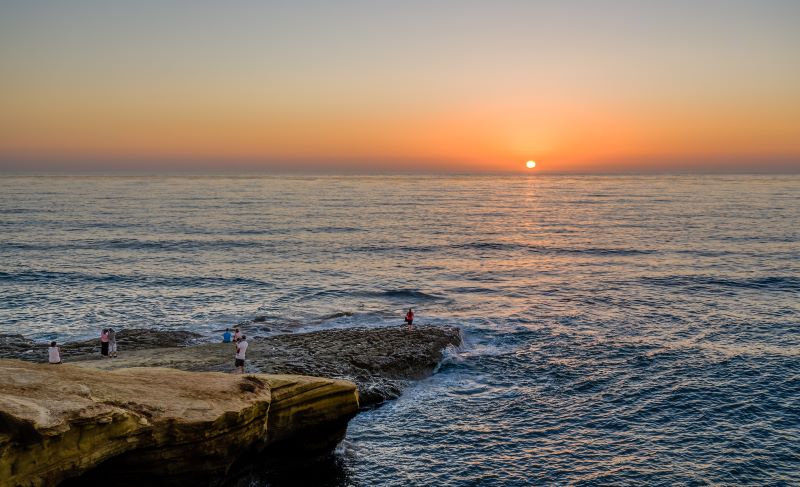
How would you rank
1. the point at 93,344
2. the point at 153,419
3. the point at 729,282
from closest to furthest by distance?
the point at 153,419 → the point at 93,344 → the point at 729,282

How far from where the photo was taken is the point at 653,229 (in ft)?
343

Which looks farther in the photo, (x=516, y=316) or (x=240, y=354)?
(x=516, y=316)

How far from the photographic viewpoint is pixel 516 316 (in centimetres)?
4881

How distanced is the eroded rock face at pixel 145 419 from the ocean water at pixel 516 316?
3.62 meters

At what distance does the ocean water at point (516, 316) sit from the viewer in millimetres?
26297

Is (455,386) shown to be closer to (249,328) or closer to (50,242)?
(249,328)

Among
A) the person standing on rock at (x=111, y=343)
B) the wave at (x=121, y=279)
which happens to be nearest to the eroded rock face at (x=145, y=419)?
the person standing on rock at (x=111, y=343)

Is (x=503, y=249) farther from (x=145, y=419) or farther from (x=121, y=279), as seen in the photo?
(x=145, y=419)

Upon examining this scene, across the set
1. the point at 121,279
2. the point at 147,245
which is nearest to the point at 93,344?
the point at 121,279

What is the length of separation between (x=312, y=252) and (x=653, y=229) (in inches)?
2379

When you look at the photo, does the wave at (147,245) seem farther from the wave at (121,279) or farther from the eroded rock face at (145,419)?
the eroded rock face at (145,419)

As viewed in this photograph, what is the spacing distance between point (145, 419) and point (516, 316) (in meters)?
34.9

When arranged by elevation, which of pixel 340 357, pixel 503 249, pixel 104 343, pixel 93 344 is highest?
pixel 503 249

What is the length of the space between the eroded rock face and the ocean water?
362 cm
